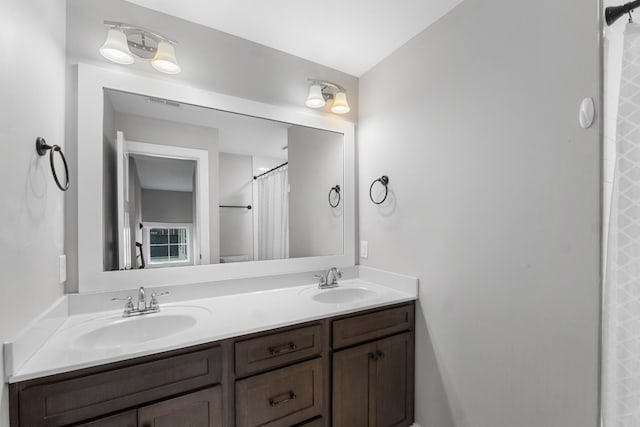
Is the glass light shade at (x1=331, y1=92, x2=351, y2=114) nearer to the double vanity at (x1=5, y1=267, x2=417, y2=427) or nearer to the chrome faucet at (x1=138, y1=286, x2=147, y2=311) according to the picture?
the double vanity at (x1=5, y1=267, x2=417, y2=427)

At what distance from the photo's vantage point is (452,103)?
5.13 feet

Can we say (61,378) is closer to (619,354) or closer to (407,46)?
(619,354)

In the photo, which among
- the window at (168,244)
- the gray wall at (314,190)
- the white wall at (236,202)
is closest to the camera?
the window at (168,244)

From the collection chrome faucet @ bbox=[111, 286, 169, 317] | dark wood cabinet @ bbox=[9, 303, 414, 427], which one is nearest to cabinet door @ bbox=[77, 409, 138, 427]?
dark wood cabinet @ bbox=[9, 303, 414, 427]

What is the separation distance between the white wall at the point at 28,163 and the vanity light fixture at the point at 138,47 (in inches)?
7.7

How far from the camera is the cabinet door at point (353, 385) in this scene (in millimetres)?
1481

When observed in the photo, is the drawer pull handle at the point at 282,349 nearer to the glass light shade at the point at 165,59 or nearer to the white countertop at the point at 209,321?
the white countertop at the point at 209,321

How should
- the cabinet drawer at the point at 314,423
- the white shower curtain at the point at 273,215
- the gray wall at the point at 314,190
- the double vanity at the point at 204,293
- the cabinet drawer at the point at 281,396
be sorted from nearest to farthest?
the double vanity at the point at 204,293 < the cabinet drawer at the point at 281,396 < the cabinet drawer at the point at 314,423 < the white shower curtain at the point at 273,215 < the gray wall at the point at 314,190

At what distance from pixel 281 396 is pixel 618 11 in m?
1.84

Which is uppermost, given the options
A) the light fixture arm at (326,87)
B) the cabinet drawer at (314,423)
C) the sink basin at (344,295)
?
the light fixture arm at (326,87)

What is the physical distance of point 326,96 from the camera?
6.87 feet

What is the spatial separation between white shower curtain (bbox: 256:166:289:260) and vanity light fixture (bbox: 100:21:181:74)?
2.70ft

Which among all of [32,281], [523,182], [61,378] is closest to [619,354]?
[523,182]

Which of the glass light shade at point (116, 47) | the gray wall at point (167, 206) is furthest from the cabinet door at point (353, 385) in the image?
the glass light shade at point (116, 47)
